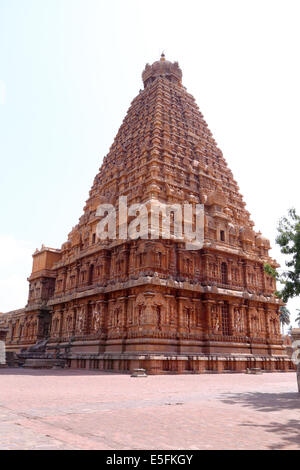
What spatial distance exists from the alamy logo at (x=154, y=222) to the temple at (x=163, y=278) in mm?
563

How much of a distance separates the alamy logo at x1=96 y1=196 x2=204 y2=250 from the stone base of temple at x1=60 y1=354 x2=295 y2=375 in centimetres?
905

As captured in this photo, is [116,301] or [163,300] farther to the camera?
[116,301]

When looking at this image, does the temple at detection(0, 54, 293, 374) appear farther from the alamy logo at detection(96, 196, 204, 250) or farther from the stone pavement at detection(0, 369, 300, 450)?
the stone pavement at detection(0, 369, 300, 450)

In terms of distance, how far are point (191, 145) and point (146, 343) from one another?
23910 mm

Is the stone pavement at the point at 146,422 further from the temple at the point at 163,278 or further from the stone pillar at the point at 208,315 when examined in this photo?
the stone pillar at the point at 208,315

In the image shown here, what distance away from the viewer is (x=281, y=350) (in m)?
34.1

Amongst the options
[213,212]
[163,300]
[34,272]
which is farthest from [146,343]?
[34,272]

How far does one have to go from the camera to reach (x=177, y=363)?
25609 millimetres

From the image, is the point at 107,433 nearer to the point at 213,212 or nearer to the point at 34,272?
the point at 213,212

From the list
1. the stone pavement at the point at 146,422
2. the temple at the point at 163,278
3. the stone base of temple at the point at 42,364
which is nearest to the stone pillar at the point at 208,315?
the temple at the point at 163,278

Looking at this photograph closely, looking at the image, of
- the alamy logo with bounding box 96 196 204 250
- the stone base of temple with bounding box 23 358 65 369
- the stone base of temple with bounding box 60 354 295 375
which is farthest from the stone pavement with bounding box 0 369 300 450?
the alamy logo with bounding box 96 196 204 250

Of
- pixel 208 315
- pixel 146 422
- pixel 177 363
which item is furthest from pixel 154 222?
pixel 146 422

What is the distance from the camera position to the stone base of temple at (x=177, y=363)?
2445 centimetres

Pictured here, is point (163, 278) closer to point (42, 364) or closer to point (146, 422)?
point (42, 364)
